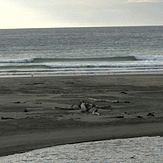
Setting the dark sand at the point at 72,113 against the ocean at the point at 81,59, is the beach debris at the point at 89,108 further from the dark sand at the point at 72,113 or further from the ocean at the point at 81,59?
the ocean at the point at 81,59

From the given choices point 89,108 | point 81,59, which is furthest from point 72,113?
point 81,59

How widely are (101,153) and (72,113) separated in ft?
16.3

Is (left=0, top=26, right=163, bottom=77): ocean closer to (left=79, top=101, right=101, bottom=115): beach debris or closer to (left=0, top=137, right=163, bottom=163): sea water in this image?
(left=79, top=101, right=101, bottom=115): beach debris

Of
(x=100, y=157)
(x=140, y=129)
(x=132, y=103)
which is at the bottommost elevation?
(x=100, y=157)

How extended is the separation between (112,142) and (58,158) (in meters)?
1.81

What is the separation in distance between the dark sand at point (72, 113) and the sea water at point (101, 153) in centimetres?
57

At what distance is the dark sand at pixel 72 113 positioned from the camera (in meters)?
10.2

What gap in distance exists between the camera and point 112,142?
9.43 m

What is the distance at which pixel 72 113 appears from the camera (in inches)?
521

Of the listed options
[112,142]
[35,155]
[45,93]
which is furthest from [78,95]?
[35,155]

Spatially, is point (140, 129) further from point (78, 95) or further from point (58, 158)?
point (78, 95)

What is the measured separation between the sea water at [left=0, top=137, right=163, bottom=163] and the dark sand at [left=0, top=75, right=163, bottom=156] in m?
0.57

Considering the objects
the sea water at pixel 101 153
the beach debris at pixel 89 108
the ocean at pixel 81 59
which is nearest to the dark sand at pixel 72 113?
the beach debris at pixel 89 108

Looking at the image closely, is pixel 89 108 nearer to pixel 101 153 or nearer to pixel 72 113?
pixel 72 113
